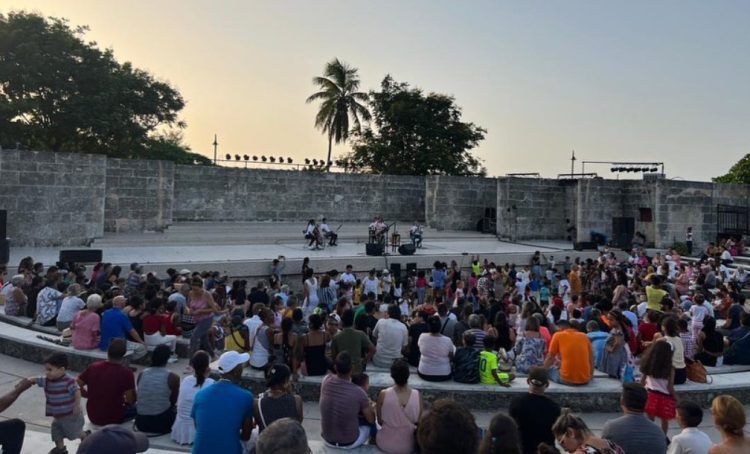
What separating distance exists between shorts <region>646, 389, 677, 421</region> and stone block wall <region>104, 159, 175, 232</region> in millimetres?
20571

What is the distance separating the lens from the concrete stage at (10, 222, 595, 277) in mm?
16844

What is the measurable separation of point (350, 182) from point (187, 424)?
22431 millimetres

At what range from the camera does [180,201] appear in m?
24.3

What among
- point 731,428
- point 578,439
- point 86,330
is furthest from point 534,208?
point 578,439

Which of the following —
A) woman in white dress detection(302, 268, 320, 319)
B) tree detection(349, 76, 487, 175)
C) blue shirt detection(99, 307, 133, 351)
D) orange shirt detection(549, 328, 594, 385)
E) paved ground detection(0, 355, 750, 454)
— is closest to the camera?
paved ground detection(0, 355, 750, 454)

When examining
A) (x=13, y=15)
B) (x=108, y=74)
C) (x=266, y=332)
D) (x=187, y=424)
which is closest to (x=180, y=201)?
(x=108, y=74)

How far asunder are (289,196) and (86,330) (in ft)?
60.8

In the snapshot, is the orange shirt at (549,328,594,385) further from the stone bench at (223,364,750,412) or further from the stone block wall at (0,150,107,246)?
the stone block wall at (0,150,107,246)

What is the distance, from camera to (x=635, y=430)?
430cm

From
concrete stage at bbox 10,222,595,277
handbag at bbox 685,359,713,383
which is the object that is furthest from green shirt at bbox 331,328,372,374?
concrete stage at bbox 10,222,595,277

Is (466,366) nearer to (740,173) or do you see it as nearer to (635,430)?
(635,430)

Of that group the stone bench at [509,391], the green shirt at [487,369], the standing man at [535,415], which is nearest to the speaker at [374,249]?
the stone bench at [509,391]

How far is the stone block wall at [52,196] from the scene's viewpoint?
18.2 metres

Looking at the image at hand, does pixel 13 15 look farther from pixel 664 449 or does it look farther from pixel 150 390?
pixel 664 449
